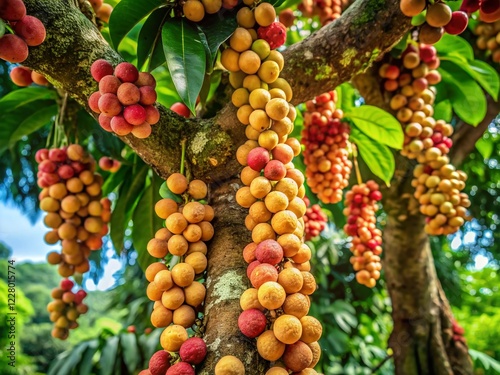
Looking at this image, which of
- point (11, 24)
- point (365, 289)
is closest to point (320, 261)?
point (365, 289)

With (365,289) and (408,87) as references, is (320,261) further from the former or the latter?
(408,87)

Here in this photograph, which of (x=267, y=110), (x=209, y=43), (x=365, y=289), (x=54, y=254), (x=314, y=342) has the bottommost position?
(x=365, y=289)

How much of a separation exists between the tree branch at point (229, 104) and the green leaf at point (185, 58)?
0.13 metres

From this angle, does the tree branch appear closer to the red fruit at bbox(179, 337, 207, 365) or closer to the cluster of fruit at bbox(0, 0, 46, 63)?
the cluster of fruit at bbox(0, 0, 46, 63)

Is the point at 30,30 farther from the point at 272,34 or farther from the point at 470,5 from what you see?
the point at 470,5

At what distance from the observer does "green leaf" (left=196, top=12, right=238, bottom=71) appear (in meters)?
0.79

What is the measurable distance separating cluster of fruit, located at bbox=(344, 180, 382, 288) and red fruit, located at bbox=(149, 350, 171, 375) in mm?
940

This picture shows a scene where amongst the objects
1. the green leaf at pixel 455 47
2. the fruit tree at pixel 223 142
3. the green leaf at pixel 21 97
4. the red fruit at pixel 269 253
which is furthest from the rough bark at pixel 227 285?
the green leaf at pixel 455 47

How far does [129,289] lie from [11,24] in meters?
3.56

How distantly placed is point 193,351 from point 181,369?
0.09 ft

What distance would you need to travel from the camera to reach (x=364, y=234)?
1465 mm

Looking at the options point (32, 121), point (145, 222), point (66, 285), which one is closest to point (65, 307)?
point (66, 285)

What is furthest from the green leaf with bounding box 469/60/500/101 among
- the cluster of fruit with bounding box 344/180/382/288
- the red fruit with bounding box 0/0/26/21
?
the red fruit with bounding box 0/0/26/21

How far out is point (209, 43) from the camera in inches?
31.4
